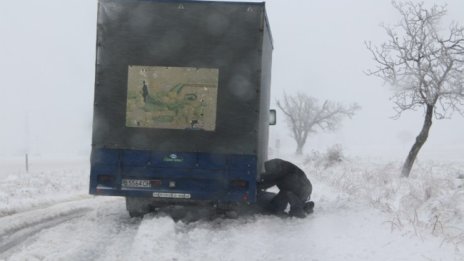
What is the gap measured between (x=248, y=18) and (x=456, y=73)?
14.0 m

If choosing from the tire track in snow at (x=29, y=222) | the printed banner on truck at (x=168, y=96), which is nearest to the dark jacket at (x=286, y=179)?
the printed banner on truck at (x=168, y=96)

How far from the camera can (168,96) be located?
8289 mm

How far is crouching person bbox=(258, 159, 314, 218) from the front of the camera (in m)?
9.66

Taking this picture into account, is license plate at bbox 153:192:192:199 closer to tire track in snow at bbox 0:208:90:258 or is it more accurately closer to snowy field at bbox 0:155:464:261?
snowy field at bbox 0:155:464:261

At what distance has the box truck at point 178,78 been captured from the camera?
8273mm

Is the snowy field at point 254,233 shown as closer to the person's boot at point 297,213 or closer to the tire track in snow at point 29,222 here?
the tire track in snow at point 29,222

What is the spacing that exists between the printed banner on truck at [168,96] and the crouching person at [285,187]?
245 centimetres

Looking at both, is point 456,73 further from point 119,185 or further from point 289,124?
point 289,124

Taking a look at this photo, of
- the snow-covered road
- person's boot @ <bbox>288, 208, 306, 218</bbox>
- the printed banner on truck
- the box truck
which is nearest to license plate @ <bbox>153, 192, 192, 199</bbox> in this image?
the snow-covered road

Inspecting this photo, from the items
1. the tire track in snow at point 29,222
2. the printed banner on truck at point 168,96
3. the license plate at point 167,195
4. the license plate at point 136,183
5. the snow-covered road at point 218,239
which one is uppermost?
the printed banner on truck at point 168,96

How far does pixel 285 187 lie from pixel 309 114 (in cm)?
6437

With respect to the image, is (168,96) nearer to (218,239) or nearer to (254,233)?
(218,239)

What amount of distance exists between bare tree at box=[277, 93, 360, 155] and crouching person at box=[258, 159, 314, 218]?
62317mm

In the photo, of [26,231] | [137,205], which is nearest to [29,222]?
[26,231]
